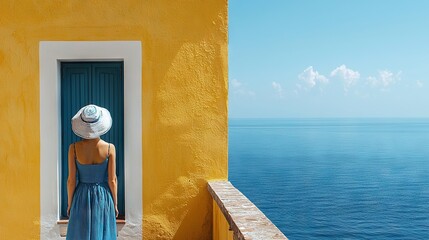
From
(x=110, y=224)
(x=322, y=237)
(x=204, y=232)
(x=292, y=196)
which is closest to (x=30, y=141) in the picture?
(x=110, y=224)

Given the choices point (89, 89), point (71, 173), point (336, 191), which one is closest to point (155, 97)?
point (89, 89)

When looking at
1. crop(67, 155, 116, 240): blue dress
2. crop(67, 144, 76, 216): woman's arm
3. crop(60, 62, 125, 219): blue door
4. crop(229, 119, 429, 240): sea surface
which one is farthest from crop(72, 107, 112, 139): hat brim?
crop(229, 119, 429, 240): sea surface

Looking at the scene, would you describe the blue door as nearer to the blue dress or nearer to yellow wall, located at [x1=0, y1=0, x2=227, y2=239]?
yellow wall, located at [x1=0, y1=0, x2=227, y2=239]

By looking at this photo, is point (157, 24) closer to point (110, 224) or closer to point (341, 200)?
point (110, 224)

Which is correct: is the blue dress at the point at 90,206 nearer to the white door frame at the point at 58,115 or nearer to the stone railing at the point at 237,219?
the stone railing at the point at 237,219

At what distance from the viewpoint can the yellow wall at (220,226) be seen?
14.0 ft

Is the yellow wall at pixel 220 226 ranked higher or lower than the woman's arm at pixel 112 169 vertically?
lower

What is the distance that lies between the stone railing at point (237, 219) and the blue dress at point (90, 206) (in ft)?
3.16

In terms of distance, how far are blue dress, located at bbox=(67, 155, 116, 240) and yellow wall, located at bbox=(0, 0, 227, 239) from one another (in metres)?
1.22

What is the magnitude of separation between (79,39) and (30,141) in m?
1.15

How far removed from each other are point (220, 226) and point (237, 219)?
3.79 ft

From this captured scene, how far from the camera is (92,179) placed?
408cm

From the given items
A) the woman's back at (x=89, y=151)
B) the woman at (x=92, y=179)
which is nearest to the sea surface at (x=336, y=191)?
the woman at (x=92, y=179)

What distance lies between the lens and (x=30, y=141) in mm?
5336
